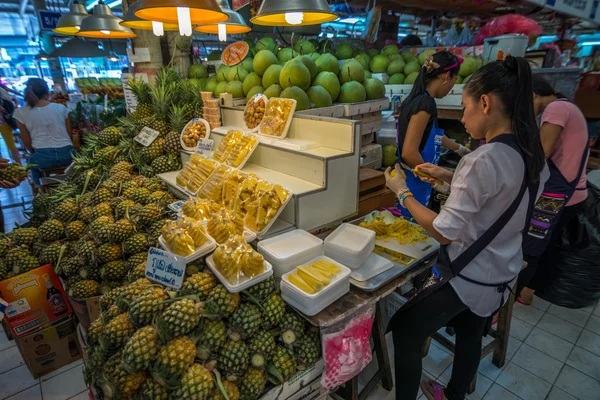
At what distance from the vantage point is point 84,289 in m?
2.30

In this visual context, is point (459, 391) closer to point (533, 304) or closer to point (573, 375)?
point (573, 375)

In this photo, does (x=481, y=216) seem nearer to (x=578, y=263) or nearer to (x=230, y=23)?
(x=578, y=263)

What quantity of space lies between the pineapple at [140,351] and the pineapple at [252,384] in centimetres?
42

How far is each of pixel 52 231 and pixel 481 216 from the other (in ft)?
9.89

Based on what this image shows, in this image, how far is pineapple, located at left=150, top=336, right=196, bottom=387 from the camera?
139 centimetres

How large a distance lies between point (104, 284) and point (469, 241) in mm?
2387

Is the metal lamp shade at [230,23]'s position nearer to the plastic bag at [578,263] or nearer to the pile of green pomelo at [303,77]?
the pile of green pomelo at [303,77]

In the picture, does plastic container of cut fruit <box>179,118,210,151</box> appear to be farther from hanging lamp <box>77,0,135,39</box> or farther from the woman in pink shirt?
the woman in pink shirt

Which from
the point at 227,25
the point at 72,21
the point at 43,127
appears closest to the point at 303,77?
the point at 227,25

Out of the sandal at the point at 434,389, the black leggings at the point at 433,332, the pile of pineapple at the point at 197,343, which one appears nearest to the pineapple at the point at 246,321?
the pile of pineapple at the point at 197,343

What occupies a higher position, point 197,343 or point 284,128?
point 284,128

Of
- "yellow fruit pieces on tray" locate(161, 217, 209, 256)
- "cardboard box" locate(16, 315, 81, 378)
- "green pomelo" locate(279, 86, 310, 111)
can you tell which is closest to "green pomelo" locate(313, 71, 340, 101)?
"green pomelo" locate(279, 86, 310, 111)

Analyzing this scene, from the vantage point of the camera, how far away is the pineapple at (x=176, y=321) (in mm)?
1444

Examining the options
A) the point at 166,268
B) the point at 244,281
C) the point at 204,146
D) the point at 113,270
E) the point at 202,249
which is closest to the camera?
the point at 244,281
